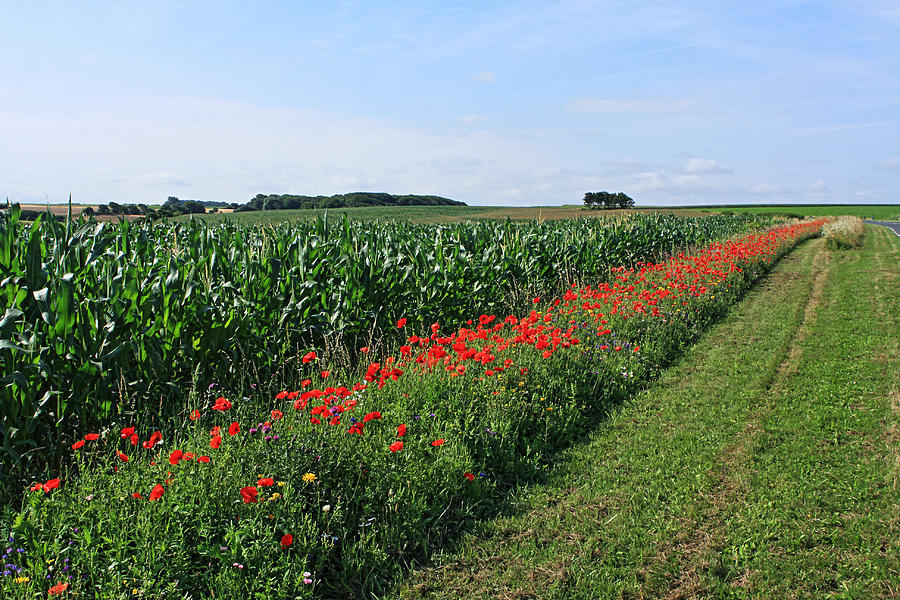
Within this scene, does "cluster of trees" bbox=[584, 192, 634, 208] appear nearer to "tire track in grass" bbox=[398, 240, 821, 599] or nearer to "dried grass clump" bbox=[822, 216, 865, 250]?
"dried grass clump" bbox=[822, 216, 865, 250]

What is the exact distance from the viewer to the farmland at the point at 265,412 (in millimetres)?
3297

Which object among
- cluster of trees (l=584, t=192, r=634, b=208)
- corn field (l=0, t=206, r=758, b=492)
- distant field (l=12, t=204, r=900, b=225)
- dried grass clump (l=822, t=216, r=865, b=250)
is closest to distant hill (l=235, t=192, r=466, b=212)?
distant field (l=12, t=204, r=900, b=225)

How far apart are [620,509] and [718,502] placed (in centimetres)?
77

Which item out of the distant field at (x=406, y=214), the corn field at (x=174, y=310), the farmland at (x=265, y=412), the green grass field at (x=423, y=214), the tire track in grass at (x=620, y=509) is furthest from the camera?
the green grass field at (x=423, y=214)

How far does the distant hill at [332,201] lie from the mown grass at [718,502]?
2156 inches

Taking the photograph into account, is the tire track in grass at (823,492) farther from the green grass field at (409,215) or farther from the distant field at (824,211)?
the distant field at (824,211)

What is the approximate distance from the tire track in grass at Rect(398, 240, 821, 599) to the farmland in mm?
252

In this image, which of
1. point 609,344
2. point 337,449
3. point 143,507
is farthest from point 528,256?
point 143,507

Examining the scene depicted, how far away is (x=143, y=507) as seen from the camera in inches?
135

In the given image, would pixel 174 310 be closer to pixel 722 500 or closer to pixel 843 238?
pixel 722 500

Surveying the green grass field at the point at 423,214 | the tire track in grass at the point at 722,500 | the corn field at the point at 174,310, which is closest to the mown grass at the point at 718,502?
the tire track in grass at the point at 722,500

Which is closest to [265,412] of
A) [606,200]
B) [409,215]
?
[409,215]

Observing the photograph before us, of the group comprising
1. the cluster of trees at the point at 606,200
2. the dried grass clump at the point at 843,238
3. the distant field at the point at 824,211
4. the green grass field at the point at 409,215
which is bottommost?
the dried grass clump at the point at 843,238

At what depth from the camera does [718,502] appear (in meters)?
4.45
